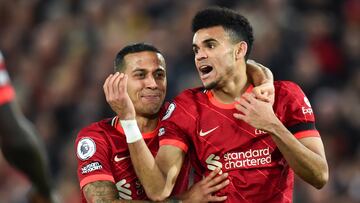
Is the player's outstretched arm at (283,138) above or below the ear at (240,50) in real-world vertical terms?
below

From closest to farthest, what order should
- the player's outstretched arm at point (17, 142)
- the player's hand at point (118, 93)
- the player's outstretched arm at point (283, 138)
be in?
1. the player's outstretched arm at point (17, 142)
2. the player's outstretched arm at point (283, 138)
3. the player's hand at point (118, 93)

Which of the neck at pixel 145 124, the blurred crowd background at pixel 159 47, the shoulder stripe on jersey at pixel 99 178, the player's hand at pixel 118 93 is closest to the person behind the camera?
the player's hand at pixel 118 93

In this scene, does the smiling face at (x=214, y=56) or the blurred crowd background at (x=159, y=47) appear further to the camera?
the blurred crowd background at (x=159, y=47)

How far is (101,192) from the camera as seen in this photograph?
19.1ft

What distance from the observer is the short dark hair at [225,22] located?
5.90 metres

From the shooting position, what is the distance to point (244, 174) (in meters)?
5.70

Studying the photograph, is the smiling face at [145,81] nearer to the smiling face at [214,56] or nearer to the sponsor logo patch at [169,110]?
the sponsor logo patch at [169,110]

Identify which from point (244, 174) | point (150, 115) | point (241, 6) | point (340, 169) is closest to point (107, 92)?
point (150, 115)

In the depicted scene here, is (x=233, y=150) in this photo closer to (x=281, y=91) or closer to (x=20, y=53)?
(x=281, y=91)

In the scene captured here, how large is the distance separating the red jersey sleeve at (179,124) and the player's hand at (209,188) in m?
0.23

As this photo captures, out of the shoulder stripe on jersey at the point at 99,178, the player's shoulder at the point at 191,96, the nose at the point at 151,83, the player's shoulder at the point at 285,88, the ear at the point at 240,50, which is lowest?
the shoulder stripe on jersey at the point at 99,178

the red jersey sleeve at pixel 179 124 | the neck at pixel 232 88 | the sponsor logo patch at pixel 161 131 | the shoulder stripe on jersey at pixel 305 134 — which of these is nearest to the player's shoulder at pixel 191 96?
the red jersey sleeve at pixel 179 124

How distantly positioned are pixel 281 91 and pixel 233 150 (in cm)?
47

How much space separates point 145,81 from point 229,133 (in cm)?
Result: 70
